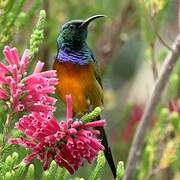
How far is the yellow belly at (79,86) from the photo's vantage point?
8.19 feet

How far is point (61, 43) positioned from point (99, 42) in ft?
5.15

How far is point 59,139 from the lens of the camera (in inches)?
61.3

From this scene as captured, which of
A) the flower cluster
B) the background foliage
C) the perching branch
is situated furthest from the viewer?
the flower cluster

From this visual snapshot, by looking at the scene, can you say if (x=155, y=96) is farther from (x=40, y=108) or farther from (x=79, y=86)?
(x=40, y=108)

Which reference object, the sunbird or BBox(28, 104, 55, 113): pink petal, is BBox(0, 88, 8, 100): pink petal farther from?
the sunbird

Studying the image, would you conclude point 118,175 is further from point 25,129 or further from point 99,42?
point 99,42

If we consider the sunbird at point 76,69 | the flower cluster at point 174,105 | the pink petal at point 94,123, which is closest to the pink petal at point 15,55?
the pink petal at point 94,123

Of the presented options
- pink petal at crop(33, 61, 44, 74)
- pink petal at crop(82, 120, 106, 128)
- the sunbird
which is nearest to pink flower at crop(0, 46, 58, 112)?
pink petal at crop(33, 61, 44, 74)

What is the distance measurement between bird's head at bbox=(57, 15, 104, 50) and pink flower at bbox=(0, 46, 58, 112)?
958 millimetres

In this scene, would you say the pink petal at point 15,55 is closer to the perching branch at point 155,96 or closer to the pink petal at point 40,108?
the pink petal at point 40,108

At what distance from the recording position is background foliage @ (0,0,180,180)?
6.78 ft

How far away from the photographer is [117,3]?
163 inches

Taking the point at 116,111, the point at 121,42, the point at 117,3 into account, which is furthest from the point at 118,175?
the point at 116,111

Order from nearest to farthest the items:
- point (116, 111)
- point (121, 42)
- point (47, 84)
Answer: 1. point (47, 84)
2. point (121, 42)
3. point (116, 111)
